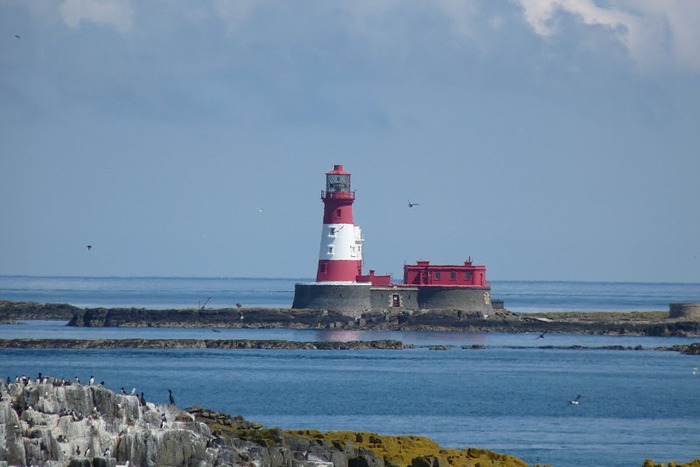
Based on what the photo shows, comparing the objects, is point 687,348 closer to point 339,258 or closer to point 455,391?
point 339,258

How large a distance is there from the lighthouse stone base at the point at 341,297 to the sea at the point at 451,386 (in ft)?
3.63

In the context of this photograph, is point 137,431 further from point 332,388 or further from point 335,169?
point 335,169

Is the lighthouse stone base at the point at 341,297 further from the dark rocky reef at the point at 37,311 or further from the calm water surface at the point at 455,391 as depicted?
the dark rocky reef at the point at 37,311

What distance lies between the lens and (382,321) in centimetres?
6456

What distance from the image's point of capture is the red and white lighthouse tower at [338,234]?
202 ft

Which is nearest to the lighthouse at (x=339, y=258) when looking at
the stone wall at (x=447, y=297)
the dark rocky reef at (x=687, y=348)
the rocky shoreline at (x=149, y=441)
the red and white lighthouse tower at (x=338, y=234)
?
the red and white lighthouse tower at (x=338, y=234)

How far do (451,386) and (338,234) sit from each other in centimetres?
1803

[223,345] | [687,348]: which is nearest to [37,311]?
[223,345]

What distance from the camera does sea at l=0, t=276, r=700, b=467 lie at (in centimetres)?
3294

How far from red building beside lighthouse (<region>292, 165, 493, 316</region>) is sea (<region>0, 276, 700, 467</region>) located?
1.37m

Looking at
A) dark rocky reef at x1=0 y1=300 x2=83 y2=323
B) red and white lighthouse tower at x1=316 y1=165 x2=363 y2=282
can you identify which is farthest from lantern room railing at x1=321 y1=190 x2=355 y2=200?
dark rocky reef at x1=0 y1=300 x2=83 y2=323

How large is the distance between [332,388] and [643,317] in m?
36.3

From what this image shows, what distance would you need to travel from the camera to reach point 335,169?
6291 centimetres

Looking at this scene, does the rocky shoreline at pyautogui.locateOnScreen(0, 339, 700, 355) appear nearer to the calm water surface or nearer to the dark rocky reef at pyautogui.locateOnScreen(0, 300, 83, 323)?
the calm water surface
